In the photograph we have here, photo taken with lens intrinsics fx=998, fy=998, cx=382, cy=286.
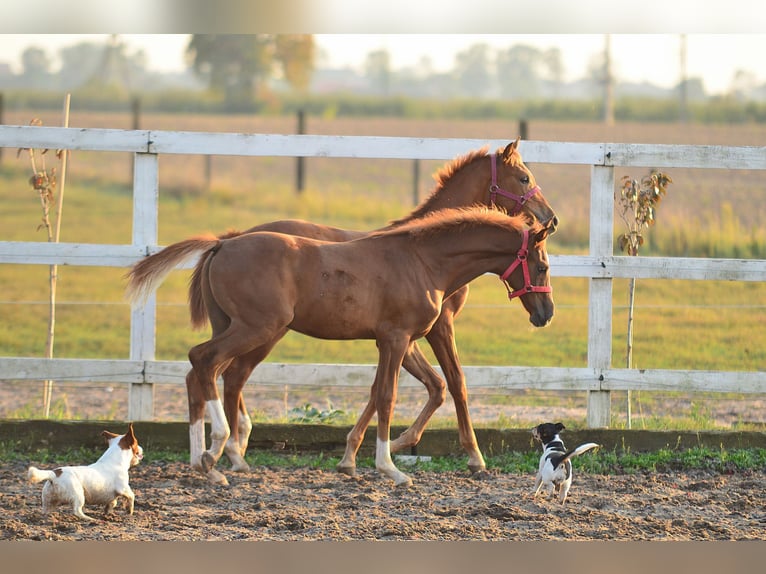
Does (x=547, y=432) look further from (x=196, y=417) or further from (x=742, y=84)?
(x=742, y=84)

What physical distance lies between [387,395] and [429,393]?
1.67 feet

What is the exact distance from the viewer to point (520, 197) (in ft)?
20.7

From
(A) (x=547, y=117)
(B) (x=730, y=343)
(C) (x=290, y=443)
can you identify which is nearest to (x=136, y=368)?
(C) (x=290, y=443)

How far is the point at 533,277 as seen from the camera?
561 centimetres

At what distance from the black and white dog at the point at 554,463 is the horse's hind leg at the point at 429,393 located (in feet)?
2.87

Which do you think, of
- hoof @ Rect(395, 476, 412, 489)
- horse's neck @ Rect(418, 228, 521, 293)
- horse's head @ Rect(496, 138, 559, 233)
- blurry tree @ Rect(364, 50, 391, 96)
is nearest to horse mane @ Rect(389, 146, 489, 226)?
horse's head @ Rect(496, 138, 559, 233)

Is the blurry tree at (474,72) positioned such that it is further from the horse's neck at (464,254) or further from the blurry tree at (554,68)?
the horse's neck at (464,254)

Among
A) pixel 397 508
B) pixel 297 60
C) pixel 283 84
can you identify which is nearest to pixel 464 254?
pixel 397 508

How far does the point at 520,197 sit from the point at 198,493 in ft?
8.82

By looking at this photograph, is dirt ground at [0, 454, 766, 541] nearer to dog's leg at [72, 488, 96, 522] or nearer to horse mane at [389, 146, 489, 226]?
dog's leg at [72, 488, 96, 522]

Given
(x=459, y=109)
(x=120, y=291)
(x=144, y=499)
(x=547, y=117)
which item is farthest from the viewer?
(x=459, y=109)

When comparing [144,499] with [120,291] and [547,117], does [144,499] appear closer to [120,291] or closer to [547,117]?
[120,291]

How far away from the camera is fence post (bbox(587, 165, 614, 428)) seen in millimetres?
6531

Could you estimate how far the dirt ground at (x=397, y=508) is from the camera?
14.3 ft
